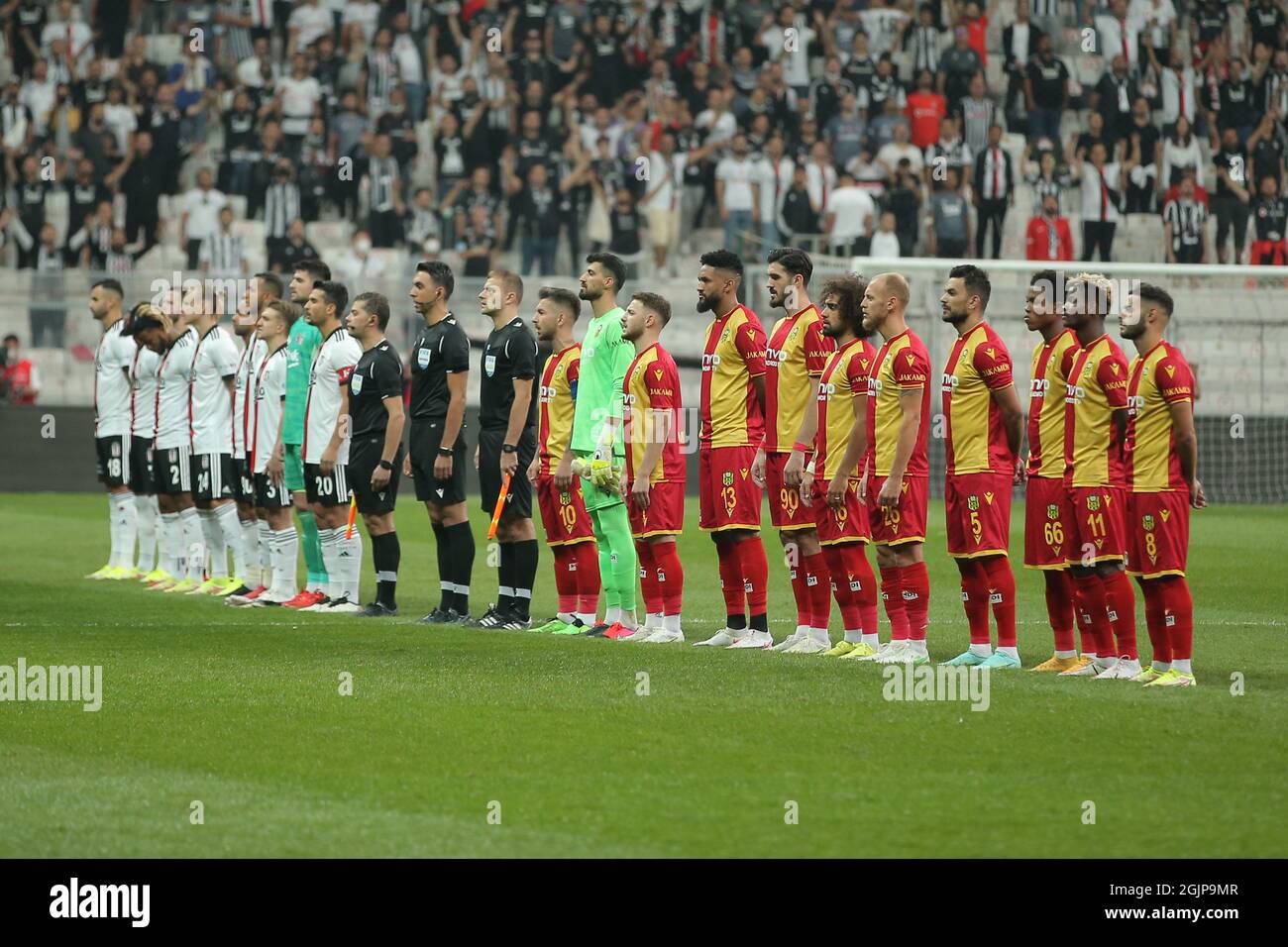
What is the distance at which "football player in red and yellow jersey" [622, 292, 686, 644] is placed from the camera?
12.2 meters

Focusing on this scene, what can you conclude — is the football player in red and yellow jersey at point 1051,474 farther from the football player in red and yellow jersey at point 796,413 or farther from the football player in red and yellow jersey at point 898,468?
the football player in red and yellow jersey at point 796,413

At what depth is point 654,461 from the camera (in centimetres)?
1212

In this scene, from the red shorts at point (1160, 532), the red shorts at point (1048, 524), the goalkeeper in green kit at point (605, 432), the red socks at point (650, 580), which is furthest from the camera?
the goalkeeper in green kit at point (605, 432)

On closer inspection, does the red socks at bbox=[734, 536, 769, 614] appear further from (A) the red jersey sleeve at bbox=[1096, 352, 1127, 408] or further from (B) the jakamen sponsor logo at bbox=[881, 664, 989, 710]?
(A) the red jersey sleeve at bbox=[1096, 352, 1127, 408]

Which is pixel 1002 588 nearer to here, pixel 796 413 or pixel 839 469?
pixel 839 469

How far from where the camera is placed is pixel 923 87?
103ft

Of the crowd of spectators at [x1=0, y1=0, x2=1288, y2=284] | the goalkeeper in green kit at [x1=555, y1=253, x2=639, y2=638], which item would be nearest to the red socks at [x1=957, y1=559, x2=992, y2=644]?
the goalkeeper in green kit at [x1=555, y1=253, x2=639, y2=638]

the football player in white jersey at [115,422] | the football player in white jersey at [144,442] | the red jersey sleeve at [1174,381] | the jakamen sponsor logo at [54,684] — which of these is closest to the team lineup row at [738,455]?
the red jersey sleeve at [1174,381]

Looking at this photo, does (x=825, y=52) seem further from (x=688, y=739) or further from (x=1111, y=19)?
(x=688, y=739)

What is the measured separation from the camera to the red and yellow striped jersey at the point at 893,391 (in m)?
11.0

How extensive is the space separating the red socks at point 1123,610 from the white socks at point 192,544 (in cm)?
885

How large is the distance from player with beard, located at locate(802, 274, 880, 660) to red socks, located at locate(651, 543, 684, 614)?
113 centimetres
